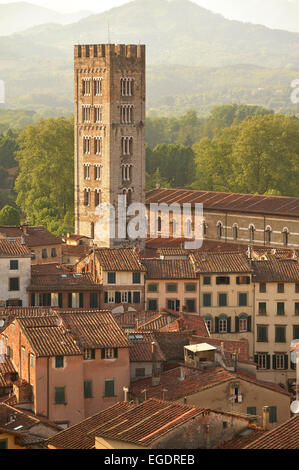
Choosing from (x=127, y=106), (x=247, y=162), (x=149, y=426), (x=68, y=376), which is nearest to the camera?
(x=149, y=426)

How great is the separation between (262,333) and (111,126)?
120ft

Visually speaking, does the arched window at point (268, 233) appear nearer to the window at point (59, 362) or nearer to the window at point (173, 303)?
the window at point (173, 303)

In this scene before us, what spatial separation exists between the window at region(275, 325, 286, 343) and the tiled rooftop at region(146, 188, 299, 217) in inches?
1165

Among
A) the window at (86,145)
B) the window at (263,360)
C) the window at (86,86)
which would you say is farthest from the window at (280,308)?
the window at (86,86)

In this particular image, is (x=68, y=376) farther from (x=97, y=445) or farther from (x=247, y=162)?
(x=247, y=162)

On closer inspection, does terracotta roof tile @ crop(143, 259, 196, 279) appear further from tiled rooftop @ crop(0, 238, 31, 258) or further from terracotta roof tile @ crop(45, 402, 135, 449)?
terracotta roof tile @ crop(45, 402, 135, 449)

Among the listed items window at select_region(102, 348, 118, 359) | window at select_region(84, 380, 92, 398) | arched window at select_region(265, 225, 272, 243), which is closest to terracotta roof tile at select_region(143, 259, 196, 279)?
window at select_region(102, 348, 118, 359)

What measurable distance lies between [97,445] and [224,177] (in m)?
90.6

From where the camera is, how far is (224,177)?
119500mm

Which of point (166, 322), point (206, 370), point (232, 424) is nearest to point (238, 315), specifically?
point (166, 322)

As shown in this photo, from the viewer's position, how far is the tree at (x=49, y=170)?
115 m

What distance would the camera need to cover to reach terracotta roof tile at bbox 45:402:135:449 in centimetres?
3100

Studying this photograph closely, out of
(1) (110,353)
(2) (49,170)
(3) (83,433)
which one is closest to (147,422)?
(3) (83,433)

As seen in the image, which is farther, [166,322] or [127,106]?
[127,106]
